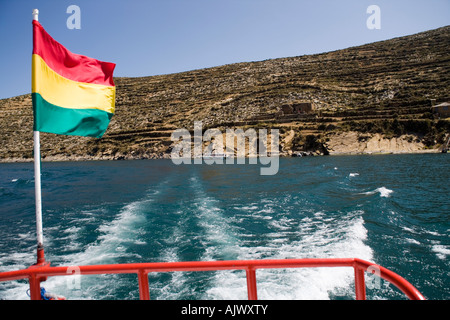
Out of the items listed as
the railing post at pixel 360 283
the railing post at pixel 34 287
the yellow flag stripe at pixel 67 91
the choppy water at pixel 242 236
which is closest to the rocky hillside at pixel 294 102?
the choppy water at pixel 242 236

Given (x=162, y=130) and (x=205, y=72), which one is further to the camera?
(x=205, y=72)

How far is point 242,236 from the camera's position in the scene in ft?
29.8

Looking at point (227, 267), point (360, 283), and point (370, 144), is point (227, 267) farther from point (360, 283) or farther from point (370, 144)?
point (370, 144)

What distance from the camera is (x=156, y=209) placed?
13500 millimetres

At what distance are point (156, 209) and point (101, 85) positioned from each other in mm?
9886

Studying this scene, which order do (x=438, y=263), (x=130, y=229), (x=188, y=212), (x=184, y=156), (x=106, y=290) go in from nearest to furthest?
(x=106, y=290), (x=438, y=263), (x=130, y=229), (x=188, y=212), (x=184, y=156)

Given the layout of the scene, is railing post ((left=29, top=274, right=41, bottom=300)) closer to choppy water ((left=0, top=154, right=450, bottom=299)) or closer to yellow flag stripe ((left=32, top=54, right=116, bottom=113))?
yellow flag stripe ((left=32, top=54, right=116, bottom=113))

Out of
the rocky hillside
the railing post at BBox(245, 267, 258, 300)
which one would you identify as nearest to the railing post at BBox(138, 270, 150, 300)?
the railing post at BBox(245, 267, 258, 300)

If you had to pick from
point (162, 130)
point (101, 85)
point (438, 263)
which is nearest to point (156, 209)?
point (101, 85)

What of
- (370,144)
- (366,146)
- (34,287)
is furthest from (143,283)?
(370,144)

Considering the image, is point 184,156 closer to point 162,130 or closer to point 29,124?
point 162,130

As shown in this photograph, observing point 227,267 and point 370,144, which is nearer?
point 227,267

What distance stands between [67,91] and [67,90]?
15 mm

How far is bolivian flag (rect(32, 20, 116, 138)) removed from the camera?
3.61 metres
